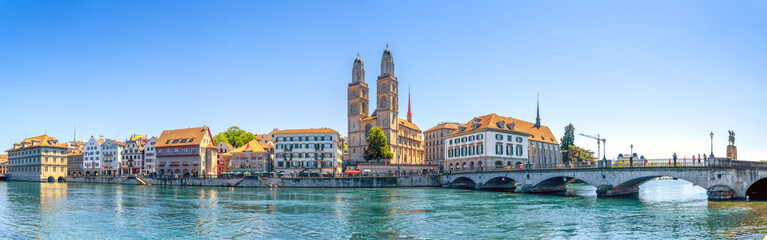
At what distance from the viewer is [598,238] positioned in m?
28.2

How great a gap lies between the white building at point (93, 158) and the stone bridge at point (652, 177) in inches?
4069

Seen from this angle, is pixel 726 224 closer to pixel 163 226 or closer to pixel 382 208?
pixel 382 208

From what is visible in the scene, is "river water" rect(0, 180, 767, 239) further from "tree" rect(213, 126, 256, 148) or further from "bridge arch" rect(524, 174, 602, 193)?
"tree" rect(213, 126, 256, 148)

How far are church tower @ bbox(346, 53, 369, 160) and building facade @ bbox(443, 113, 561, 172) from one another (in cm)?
2975

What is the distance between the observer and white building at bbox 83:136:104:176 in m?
137

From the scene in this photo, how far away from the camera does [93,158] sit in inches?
5443

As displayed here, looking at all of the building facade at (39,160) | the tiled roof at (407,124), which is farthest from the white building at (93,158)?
the tiled roof at (407,124)

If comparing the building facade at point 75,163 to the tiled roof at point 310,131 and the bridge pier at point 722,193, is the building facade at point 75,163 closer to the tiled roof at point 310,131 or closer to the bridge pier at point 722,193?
the tiled roof at point 310,131

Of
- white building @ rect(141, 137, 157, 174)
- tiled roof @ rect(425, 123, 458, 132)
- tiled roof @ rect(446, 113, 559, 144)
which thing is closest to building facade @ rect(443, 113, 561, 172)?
tiled roof @ rect(446, 113, 559, 144)

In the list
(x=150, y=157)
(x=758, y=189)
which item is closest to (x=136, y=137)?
(x=150, y=157)

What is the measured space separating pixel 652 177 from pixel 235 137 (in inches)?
4058

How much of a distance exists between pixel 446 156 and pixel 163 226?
7501 cm

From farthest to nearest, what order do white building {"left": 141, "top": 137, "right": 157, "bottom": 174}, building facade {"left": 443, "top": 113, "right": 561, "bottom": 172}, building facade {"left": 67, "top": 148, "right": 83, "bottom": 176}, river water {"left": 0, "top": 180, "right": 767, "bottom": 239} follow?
building facade {"left": 67, "top": 148, "right": 83, "bottom": 176}, white building {"left": 141, "top": 137, "right": 157, "bottom": 174}, building facade {"left": 443, "top": 113, "right": 561, "bottom": 172}, river water {"left": 0, "top": 180, "right": 767, "bottom": 239}

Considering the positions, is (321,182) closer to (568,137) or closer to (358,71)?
(358,71)
